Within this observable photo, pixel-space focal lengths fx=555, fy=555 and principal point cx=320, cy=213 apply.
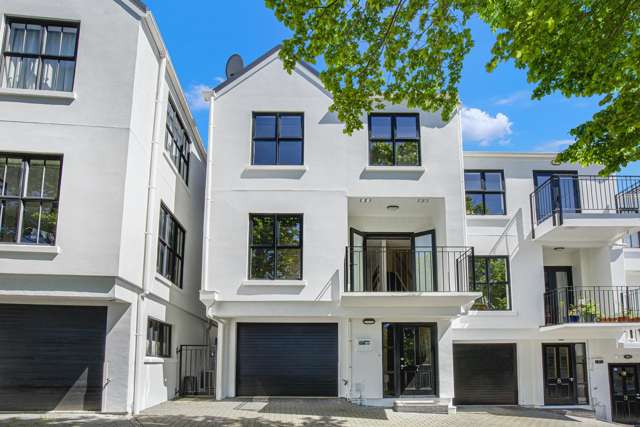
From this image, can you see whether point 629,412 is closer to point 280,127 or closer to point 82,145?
point 280,127

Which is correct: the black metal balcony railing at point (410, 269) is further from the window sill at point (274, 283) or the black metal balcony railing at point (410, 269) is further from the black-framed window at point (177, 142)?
the black-framed window at point (177, 142)

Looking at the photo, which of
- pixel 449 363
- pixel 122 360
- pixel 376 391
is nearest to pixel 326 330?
pixel 376 391

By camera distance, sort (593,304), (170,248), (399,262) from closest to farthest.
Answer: (170,248) → (593,304) → (399,262)

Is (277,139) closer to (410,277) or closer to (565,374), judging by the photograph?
(410,277)

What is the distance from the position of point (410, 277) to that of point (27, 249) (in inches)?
392

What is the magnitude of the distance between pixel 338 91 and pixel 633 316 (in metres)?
11.8

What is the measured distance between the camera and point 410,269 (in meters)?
16.1

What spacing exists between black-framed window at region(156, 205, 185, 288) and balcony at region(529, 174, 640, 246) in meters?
10.8

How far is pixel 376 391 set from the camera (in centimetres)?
1466

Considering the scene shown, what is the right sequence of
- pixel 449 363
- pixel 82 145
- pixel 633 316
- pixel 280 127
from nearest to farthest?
pixel 82 145, pixel 449 363, pixel 280 127, pixel 633 316

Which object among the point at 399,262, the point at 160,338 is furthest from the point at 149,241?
the point at 399,262

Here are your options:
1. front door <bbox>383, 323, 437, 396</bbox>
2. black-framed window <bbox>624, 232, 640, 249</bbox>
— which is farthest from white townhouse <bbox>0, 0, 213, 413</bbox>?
black-framed window <bbox>624, 232, 640, 249</bbox>

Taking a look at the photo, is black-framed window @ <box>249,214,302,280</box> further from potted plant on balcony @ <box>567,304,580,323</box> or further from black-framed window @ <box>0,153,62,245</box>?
potted plant on balcony @ <box>567,304,580,323</box>

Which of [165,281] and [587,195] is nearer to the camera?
[165,281]
